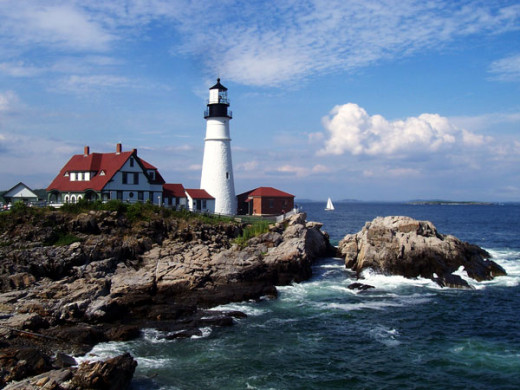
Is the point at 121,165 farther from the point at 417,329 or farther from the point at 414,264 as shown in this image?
the point at 417,329

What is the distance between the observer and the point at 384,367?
709 inches

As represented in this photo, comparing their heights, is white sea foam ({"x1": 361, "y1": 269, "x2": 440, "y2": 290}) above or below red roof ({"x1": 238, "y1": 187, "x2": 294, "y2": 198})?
below

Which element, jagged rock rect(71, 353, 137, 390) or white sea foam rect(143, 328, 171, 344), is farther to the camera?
white sea foam rect(143, 328, 171, 344)

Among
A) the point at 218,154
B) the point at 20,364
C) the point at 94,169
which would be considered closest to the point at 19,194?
the point at 94,169

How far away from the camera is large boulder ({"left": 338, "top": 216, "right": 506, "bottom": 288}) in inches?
1313

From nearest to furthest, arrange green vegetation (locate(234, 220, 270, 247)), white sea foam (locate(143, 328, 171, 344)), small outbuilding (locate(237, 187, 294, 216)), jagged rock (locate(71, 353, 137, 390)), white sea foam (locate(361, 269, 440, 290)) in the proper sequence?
jagged rock (locate(71, 353, 137, 390)) → white sea foam (locate(143, 328, 171, 344)) → white sea foam (locate(361, 269, 440, 290)) → green vegetation (locate(234, 220, 270, 247)) → small outbuilding (locate(237, 187, 294, 216))

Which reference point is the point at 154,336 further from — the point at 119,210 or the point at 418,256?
the point at 418,256

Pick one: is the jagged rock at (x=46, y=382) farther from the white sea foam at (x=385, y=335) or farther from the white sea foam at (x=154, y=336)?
the white sea foam at (x=385, y=335)

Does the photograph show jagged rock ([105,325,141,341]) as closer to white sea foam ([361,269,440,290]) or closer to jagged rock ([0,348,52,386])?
jagged rock ([0,348,52,386])

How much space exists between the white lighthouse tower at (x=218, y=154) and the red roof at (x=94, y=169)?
5.11 meters

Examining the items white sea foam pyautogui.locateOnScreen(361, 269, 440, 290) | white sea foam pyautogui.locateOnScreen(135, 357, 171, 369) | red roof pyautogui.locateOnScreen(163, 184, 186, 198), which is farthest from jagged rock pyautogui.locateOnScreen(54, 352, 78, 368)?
red roof pyautogui.locateOnScreen(163, 184, 186, 198)

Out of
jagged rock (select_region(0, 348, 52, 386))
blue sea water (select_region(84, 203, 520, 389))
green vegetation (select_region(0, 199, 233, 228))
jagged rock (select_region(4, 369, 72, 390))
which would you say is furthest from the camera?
green vegetation (select_region(0, 199, 233, 228))

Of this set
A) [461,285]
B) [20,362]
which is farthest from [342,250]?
[20,362]

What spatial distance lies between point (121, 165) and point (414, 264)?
88.1ft
